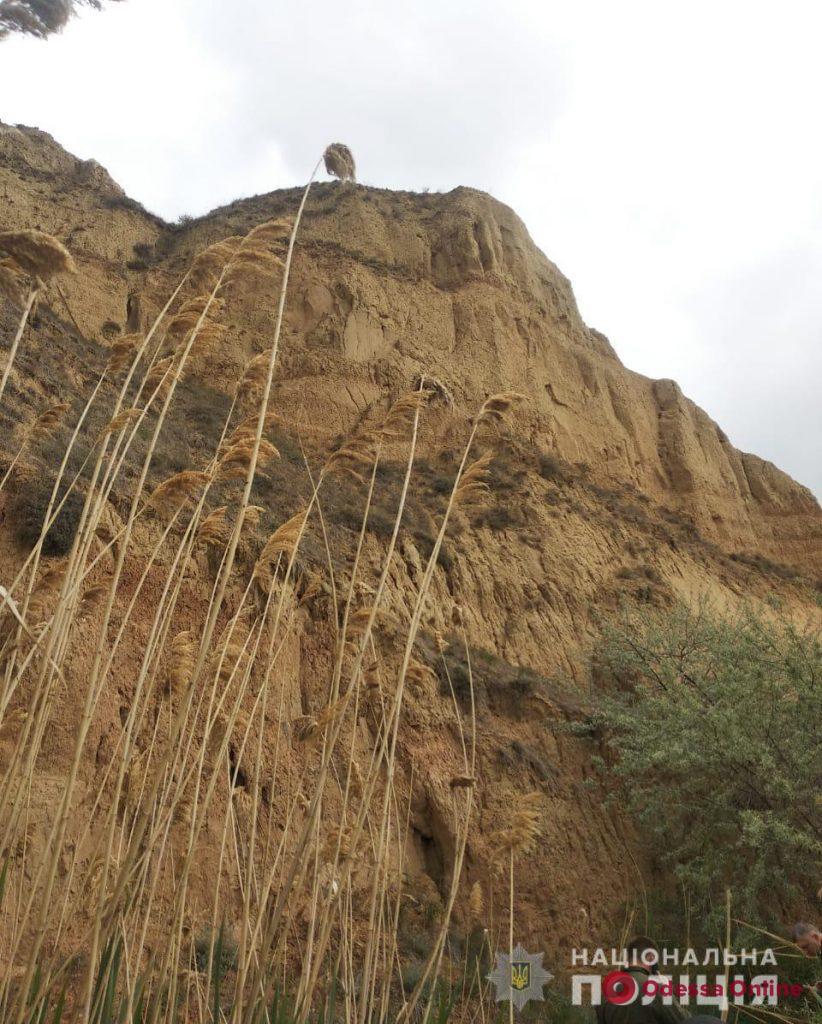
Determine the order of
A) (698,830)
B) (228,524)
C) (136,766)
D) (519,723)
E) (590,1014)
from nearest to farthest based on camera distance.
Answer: (136,766), (590,1014), (698,830), (228,524), (519,723)

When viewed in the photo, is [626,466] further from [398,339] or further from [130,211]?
[130,211]

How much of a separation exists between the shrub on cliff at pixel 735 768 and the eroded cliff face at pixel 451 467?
94cm

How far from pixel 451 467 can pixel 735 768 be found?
11792mm

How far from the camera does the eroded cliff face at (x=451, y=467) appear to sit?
10062 mm

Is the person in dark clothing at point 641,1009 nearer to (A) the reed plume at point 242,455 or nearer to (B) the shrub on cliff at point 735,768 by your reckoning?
(A) the reed plume at point 242,455

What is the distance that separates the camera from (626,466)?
24.7 meters

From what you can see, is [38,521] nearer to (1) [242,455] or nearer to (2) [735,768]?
(1) [242,455]

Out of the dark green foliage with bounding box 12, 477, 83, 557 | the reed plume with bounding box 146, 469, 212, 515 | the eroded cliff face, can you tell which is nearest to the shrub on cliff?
the eroded cliff face

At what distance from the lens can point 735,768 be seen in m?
9.98

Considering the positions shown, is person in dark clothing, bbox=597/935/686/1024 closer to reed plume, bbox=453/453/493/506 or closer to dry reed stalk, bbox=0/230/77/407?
reed plume, bbox=453/453/493/506

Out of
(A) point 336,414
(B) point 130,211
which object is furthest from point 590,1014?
(B) point 130,211

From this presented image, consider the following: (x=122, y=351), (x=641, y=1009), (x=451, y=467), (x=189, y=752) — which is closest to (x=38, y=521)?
(x=189, y=752)

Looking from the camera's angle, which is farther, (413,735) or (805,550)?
(805,550)

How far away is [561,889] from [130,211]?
2634 cm
